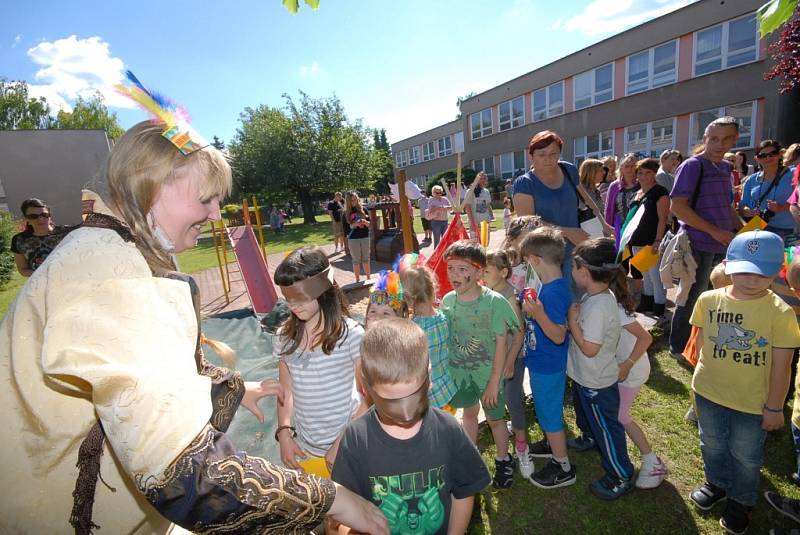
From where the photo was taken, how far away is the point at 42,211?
541 centimetres

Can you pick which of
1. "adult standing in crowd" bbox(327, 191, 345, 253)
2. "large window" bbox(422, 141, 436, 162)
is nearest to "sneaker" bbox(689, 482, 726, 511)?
"adult standing in crowd" bbox(327, 191, 345, 253)

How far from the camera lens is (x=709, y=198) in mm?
3836

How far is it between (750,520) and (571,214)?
244cm

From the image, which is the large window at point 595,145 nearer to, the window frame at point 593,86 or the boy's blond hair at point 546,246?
the window frame at point 593,86

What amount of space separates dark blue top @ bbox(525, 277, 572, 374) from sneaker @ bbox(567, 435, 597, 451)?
35.1 inches

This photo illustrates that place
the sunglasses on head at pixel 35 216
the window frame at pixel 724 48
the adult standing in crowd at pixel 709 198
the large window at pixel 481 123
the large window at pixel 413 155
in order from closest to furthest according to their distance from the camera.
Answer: the adult standing in crowd at pixel 709 198, the sunglasses on head at pixel 35 216, the window frame at pixel 724 48, the large window at pixel 481 123, the large window at pixel 413 155

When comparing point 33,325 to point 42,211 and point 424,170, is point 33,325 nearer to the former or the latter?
point 42,211

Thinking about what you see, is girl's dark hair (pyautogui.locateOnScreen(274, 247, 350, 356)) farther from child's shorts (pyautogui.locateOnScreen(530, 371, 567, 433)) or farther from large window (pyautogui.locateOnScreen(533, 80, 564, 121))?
large window (pyautogui.locateOnScreen(533, 80, 564, 121))

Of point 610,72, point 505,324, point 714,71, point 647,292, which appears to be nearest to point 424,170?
point 610,72

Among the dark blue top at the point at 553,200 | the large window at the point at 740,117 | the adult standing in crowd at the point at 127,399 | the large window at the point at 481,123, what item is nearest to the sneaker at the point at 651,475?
the dark blue top at the point at 553,200

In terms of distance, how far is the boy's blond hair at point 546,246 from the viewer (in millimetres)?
2684

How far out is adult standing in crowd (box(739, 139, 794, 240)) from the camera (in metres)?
4.87

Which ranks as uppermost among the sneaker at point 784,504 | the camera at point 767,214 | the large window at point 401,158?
the large window at point 401,158

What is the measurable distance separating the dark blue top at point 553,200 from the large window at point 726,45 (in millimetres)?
22032
